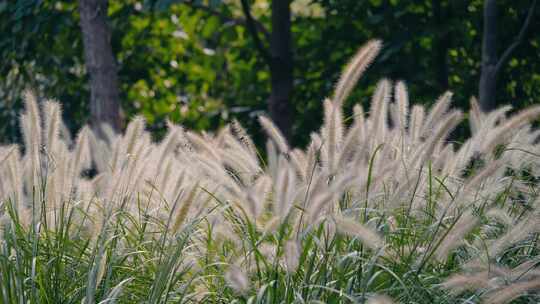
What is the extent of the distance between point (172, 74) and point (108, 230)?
4.92 meters

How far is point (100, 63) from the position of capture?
16.3 ft

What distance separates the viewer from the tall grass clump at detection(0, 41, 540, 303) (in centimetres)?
229

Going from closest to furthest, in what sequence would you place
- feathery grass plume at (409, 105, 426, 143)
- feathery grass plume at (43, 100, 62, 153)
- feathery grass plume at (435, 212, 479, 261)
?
feathery grass plume at (435, 212, 479, 261), feathery grass plume at (43, 100, 62, 153), feathery grass plume at (409, 105, 426, 143)

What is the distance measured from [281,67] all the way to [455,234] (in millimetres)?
3878

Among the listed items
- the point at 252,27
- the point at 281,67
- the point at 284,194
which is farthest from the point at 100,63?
the point at 284,194

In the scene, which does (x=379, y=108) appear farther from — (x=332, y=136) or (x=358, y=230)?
(x=358, y=230)

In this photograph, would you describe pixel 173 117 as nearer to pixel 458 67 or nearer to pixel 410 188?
pixel 458 67

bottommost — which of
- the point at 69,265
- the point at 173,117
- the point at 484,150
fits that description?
the point at 173,117

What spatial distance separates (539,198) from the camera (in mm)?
2537

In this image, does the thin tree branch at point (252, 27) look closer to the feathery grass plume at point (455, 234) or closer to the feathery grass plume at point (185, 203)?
the feathery grass plume at point (185, 203)

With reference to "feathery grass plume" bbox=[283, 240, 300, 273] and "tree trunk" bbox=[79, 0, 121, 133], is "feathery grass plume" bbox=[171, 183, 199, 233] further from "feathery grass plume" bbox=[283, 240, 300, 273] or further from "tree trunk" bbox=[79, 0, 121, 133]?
"tree trunk" bbox=[79, 0, 121, 133]

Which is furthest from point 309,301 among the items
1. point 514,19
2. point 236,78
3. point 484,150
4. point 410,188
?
point 236,78

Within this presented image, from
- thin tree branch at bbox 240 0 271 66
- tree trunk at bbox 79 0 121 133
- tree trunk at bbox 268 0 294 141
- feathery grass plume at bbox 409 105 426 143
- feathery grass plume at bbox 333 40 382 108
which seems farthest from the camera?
tree trunk at bbox 268 0 294 141

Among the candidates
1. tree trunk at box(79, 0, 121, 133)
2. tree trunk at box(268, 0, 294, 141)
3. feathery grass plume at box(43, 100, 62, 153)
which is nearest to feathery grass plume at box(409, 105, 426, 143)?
feathery grass plume at box(43, 100, 62, 153)
